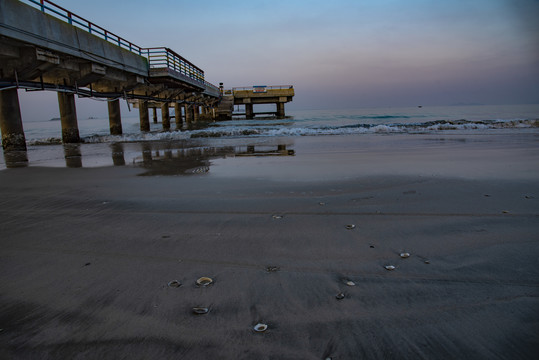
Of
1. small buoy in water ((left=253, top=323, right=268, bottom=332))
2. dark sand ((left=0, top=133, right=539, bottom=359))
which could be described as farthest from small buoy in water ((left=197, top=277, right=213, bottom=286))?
small buoy in water ((left=253, top=323, right=268, bottom=332))

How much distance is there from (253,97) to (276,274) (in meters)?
44.7

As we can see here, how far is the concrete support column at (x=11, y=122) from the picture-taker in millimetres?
11719

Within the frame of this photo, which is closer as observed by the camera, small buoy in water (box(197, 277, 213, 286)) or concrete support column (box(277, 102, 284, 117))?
small buoy in water (box(197, 277, 213, 286))

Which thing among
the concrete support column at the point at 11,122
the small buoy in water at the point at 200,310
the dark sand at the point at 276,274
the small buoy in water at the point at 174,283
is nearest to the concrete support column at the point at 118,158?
the dark sand at the point at 276,274

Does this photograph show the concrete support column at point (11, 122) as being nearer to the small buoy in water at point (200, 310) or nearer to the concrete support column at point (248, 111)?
the small buoy in water at point (200, 310)

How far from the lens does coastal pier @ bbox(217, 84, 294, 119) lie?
43.6 metres

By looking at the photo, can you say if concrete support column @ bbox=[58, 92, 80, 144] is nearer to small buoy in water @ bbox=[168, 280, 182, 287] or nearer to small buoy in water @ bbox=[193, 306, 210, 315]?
small buoy in water @ bbox=[168, 280, 182, 287]

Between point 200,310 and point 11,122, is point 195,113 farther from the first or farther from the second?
point 200,310

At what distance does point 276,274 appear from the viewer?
1905mm

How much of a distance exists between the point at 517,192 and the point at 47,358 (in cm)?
462

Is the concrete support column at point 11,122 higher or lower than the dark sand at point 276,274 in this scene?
higher

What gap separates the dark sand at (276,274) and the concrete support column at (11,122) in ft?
34.7

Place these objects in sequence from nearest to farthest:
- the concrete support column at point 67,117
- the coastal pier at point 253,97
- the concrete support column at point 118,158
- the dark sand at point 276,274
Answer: the dark sand at point 276,274 → the concrete support column at point 118,158 → the concrete support column at point 67,117 → the coastal pier at point 253,97

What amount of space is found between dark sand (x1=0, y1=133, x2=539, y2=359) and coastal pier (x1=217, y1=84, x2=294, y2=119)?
4155 centimetres
